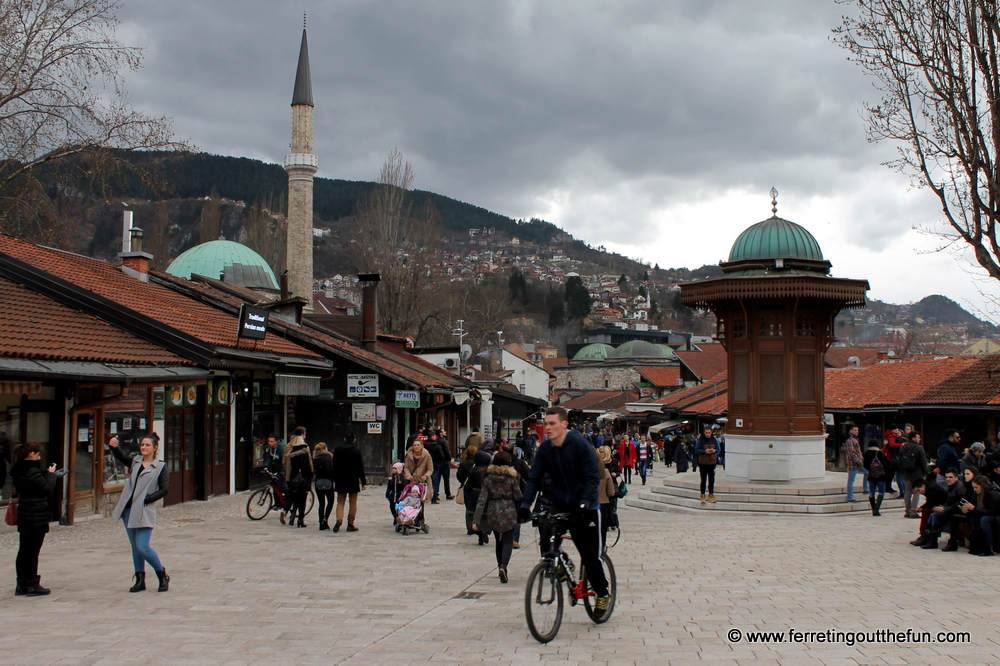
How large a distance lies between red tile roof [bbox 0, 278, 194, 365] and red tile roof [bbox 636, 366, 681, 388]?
196 feet

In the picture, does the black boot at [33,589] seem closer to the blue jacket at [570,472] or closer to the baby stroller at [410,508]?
the blue jacket at [570,472]

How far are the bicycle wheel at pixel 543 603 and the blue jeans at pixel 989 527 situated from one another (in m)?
6.66

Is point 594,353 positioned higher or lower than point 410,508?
higher

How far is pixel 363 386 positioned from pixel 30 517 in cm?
1354

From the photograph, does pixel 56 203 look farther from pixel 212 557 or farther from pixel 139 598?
pixel 139 598

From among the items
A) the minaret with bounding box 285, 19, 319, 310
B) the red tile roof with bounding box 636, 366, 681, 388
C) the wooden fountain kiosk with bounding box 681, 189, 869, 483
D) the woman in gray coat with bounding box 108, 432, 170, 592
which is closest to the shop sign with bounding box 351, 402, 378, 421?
the wooden fountain kiosk with bounding box 681, 189, 869, 483

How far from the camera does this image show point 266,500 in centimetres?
1370

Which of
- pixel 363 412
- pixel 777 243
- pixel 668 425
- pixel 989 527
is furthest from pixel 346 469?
pixel 668 425

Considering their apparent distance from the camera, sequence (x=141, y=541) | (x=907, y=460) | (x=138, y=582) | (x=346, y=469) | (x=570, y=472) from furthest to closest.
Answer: (x=907, y=460)
(x=346, y=469)
(x=138, y=582)
(x=141, y=541)
(x=570, y=472)

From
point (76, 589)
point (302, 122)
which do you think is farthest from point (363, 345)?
point (302, 122)

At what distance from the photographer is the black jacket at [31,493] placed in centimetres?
745

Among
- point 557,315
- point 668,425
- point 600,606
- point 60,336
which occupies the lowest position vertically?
point 668,425

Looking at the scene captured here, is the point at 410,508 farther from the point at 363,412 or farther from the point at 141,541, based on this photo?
the point at 363,412

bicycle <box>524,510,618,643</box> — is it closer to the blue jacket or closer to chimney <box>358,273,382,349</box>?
the blue jacket
